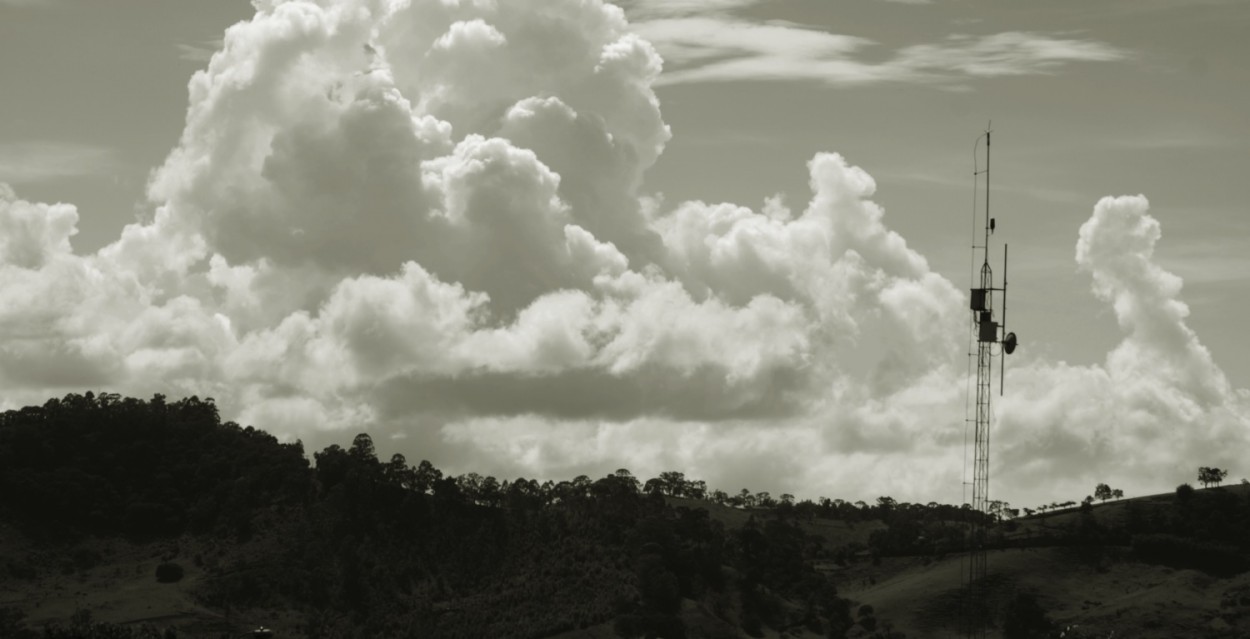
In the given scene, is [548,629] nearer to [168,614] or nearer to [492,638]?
[492,638]

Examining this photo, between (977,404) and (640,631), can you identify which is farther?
(640,631)

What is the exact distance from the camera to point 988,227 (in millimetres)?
111625

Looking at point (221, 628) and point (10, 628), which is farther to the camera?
point (221, 628)

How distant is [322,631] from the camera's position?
197 meters

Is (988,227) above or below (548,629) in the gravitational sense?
above

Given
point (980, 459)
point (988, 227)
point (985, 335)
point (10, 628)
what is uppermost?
point (988, 227)

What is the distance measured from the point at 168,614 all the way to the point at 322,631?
16.9 meters

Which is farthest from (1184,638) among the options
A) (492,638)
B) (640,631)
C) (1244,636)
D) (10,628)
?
(10,628)

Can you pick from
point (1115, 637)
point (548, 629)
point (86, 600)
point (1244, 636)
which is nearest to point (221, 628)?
point (86, 600)

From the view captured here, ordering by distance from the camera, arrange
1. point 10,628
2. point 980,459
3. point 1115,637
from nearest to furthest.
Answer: point 980,459 → point 10,628 → point 1115,637

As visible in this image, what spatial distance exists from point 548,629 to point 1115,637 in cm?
6381

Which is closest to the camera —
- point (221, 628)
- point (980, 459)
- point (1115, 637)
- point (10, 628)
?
point (980, 459)

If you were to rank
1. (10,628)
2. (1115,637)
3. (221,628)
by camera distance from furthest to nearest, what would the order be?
(1115,637) → (221,628) → (10,628)

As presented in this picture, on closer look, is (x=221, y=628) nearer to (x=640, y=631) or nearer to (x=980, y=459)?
(x=640, y=631)
